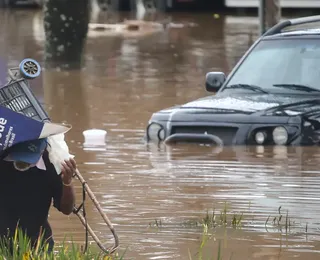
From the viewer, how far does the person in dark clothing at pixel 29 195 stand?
568cm

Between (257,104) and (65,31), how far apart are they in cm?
1021

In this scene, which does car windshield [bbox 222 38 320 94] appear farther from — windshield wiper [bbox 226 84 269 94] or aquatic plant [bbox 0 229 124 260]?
aquatic plant [bbox 0 229 124 260]

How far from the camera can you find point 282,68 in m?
11.9

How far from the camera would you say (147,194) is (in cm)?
941

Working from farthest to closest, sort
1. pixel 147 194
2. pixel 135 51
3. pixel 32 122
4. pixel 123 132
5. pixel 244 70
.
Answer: pixel 135 51
pixel 123 132
pixel 244 70
pixel 147 194
pixel 32 122

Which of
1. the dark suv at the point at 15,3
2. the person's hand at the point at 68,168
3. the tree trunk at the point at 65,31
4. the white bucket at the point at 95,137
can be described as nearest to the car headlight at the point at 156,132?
the white bucket at the point at 95,137

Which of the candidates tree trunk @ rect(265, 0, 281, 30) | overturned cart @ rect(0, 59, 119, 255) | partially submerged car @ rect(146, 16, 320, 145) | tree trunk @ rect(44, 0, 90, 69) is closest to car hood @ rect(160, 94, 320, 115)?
partially submerged car @ rect(146, 16, 320, 145)

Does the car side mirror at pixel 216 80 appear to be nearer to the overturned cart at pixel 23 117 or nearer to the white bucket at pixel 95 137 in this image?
the white bucket at pixel 95 137

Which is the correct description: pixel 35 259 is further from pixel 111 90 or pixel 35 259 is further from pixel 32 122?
pixel 111 90

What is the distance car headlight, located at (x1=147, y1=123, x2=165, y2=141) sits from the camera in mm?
11742

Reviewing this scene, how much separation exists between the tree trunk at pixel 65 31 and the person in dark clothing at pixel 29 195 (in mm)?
15419

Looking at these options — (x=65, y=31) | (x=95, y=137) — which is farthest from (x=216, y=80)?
(x=65, y=31)

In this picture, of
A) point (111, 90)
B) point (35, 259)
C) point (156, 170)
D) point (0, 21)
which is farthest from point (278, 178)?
point (0, 21)

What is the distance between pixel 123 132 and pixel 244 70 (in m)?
2.04
